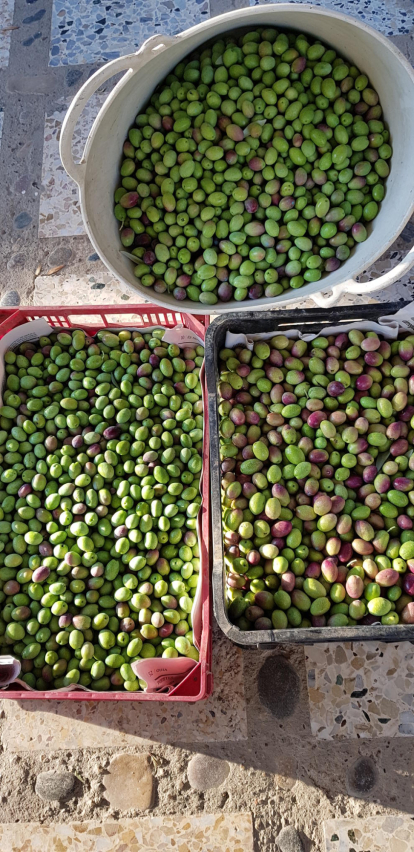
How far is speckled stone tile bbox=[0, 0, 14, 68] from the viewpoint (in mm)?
2791

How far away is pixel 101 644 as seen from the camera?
163 centimetres

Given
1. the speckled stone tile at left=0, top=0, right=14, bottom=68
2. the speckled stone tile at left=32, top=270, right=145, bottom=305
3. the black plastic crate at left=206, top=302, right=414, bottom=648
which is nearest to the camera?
the black plastic crate at left=206, top=302, right=414, bottom=648

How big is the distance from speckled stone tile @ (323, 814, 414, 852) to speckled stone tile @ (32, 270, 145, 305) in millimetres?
1913

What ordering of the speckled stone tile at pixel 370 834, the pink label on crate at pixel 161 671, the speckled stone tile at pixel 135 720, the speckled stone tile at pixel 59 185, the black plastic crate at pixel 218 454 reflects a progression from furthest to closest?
the speckled stone tile at pixel 59 185
the speckled stone tile at pixel 135 720
the speckled stone tile at pixel 370 834
the pink label on crate at pixel 161 671
the black plastic crate at pixel 218 454

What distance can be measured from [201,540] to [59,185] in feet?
5.66

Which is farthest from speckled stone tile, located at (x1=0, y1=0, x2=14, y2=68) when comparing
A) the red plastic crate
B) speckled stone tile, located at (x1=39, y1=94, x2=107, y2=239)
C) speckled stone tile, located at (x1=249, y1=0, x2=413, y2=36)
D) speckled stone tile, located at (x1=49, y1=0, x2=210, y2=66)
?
the red plastic crate

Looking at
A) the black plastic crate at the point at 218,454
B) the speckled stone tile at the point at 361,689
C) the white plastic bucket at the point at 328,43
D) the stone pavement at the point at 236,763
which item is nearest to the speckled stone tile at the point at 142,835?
the stone pavement at the point at 236,763

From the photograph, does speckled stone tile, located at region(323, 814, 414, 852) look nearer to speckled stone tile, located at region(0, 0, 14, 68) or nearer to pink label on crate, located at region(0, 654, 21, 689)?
pink label on crate, located at region(0, 654, 21, 689)

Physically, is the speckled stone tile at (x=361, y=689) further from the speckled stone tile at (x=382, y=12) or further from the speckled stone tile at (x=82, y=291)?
the speckled stone tile at (x=382, y=12)

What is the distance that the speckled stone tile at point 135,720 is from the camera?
1.84 meters

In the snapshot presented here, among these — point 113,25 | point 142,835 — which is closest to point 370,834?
point 142,835

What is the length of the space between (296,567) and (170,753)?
2.68 feet

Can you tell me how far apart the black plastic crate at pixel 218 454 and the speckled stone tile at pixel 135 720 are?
15.2 inches

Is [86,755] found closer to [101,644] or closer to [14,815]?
[14,815]
